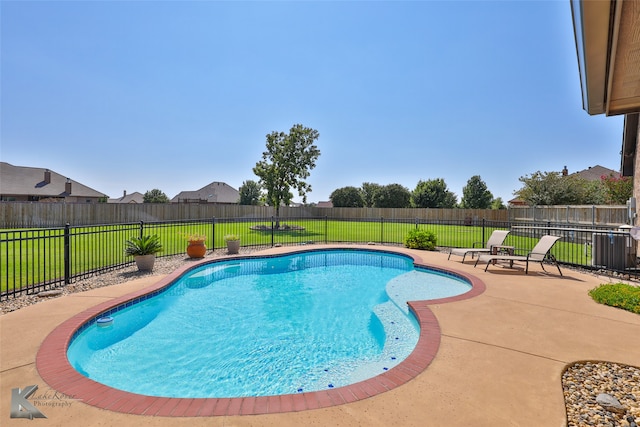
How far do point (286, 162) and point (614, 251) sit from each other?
21.4 metres

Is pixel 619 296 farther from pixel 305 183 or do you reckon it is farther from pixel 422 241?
pixel 305 183

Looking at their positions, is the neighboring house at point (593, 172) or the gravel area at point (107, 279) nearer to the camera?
the gravel area at point (107, 279)

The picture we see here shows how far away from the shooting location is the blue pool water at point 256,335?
12.0 feet

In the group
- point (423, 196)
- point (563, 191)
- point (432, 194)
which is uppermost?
point (432, 194)

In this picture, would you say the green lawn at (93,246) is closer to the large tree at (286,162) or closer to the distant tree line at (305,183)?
the large tree at (286,162)

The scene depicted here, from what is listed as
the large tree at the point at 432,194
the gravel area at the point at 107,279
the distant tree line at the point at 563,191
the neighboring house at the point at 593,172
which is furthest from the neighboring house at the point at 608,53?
the neighboring house at the point at 593,172

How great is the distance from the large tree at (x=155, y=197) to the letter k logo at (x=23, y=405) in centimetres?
7293

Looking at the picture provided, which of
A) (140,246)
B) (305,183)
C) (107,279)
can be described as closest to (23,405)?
(107,279)

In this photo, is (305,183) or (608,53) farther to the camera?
(305,183)

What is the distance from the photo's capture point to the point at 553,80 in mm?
12195

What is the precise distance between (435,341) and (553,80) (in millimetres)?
13920

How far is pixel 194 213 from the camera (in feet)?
95.8

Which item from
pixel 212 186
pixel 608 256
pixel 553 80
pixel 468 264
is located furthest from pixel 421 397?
pixel 212 186

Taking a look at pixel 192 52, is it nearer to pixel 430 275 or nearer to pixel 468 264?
pixel 430 275
